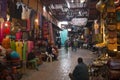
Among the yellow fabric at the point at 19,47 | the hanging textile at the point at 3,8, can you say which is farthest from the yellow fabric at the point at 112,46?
the hanging textile at the point at 3,8

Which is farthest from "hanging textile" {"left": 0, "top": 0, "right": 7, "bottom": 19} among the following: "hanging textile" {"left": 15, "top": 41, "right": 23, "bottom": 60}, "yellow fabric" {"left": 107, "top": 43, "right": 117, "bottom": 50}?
"yellow fabric" {"left": 107, "top": 43, "right": 117, "bottom": 50}

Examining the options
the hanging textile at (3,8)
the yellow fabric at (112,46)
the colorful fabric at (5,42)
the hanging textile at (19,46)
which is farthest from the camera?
the yellow fabric at (112,46)

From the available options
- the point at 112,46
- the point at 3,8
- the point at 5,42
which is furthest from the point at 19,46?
the point at 112,46

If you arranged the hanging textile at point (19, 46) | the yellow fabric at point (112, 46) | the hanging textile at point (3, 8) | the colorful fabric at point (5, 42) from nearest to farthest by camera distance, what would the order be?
the colorful fabric at point (5, 42) < the hanging textile at point (3, 8) < the hanging textile at point (19, 46) < the yellow fabric at point (112, 46)

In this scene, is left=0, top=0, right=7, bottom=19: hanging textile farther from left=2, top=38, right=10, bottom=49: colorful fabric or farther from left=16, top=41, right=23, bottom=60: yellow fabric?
left=16, top=41, right=23, bottom=60: yellow fabric

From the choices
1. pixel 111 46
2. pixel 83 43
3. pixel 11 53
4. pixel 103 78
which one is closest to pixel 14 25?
pixel 11 53

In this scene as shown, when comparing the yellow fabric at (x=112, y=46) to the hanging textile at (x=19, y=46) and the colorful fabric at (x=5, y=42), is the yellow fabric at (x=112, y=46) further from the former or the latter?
the colorful fabric at (x=5, y=42)

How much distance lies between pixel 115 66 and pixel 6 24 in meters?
5.98

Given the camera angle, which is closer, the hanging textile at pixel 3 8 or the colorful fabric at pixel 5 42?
the colorful fabric at pixel 5 42

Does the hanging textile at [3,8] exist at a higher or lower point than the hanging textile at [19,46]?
higher

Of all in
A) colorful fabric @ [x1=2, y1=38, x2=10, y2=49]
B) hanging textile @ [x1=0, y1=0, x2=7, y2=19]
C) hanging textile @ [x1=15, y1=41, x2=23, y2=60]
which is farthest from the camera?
hanging textile @ [x1=15, y1=41, x2=23, y2=60]

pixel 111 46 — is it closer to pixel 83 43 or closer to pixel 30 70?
pixel 30 70

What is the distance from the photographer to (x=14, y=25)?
580 inches

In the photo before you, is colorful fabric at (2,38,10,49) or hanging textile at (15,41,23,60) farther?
hanging textile at (15,41,23,60)
